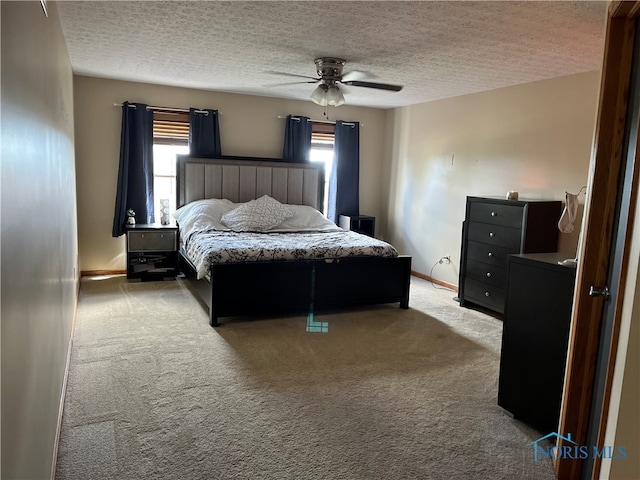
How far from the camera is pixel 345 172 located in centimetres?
683

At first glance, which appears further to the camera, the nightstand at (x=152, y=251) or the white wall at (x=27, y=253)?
the nightstand at (x=152, y=251)

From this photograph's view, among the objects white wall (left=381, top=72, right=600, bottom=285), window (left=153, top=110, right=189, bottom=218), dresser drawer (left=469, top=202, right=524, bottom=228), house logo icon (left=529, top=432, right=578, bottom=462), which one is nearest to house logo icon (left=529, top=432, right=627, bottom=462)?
house logo icon (left=529, top=432, right=578, bottom=462)

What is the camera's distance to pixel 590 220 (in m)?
2.08

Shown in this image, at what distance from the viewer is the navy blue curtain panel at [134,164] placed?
→ 5.54 metres

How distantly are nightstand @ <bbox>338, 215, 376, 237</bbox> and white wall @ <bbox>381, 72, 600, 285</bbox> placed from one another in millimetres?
453

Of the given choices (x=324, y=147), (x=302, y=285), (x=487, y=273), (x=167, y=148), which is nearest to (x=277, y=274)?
(x=302, y=285)

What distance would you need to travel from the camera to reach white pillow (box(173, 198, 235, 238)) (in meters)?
5.28

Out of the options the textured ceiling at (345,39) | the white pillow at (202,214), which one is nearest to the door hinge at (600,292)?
the textured ceiling at (345,39)

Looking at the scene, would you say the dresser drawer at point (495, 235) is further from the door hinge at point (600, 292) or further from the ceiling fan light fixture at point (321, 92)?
the door hinge at point (600, 292)

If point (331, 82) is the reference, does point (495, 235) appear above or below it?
below

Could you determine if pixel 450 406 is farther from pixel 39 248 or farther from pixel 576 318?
pixel 39 248

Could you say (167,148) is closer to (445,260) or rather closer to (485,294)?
(445,260)

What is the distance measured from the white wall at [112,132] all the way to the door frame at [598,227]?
4.79 meters

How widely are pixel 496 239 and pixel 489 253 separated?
178mm
